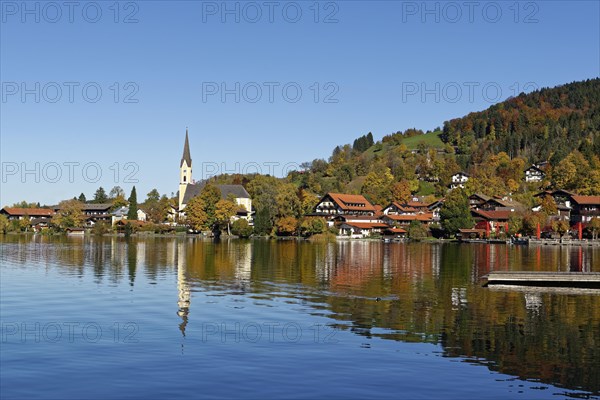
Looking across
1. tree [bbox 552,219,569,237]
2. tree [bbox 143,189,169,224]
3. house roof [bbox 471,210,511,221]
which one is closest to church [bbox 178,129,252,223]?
tree [bbox 143,189,169,224]

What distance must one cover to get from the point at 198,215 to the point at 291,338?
11027cm

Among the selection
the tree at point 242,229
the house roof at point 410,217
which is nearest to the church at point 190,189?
the tree at point 242,229

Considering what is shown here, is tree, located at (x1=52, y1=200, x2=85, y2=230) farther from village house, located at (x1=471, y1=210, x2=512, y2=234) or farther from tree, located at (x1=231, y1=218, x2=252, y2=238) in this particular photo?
village house, located at (x1=471, y1=210, x2=512, y2=234)

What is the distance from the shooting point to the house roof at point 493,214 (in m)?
118

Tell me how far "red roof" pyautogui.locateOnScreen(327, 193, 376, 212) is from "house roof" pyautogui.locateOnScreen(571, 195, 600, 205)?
41.0m

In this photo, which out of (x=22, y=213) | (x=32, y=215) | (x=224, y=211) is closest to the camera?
(x=224, y=211)

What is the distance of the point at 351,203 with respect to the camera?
453 feet

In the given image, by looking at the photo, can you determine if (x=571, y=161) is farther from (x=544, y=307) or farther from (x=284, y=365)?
(x=284, y=365)

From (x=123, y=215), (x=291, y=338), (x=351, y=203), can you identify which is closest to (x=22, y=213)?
(x=123, y=215)

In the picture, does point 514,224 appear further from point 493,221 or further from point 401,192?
point 401,192

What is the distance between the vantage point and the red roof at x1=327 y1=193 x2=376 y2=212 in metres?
137

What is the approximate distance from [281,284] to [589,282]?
19.6m

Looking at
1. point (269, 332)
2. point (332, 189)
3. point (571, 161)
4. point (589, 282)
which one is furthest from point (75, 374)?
point (332, 189)

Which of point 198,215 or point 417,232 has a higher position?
point 198,215
